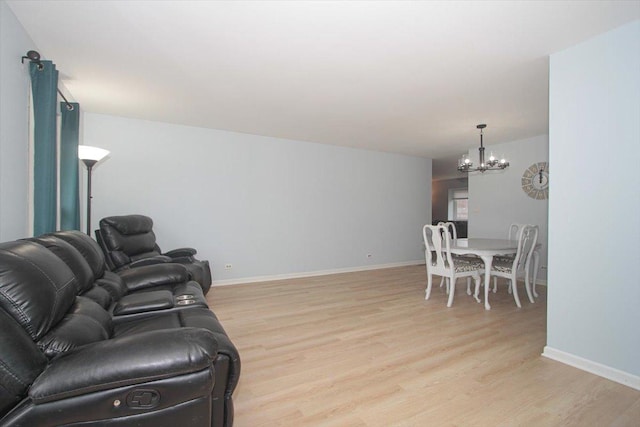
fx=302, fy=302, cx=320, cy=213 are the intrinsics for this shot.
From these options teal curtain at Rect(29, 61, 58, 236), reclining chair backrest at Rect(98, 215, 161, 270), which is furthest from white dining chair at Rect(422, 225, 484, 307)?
teal curtain at Rect(29, 61, 58, 236)

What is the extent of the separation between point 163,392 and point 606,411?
2.31 m

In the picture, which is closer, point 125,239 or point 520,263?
point 125,239

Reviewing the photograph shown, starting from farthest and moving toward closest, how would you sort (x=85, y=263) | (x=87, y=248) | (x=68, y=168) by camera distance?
1. (x=68, y=168)
2. (x=87, y=248)
3. (x=85, y=263)

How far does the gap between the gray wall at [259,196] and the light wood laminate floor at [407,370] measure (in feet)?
4.61

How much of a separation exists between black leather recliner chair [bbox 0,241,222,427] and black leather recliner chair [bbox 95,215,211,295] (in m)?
1.98

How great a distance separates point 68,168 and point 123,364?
284 cm

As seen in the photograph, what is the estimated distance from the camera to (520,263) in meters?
3.85

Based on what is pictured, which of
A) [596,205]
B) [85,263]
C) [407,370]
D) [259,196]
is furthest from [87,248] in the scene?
[596,205]

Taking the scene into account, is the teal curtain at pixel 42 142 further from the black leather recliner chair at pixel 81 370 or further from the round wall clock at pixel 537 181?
the round wall clock at pixel 537 181

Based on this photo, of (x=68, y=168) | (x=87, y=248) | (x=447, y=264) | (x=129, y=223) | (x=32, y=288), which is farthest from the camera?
(x=447, y=264)

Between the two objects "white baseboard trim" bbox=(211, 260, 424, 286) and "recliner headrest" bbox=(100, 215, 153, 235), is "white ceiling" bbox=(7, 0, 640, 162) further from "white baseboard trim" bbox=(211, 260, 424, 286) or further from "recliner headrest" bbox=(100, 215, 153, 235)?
"white baseboard trim" bbox=(211, 260, 424, 286)

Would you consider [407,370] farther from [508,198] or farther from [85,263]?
[508,198]

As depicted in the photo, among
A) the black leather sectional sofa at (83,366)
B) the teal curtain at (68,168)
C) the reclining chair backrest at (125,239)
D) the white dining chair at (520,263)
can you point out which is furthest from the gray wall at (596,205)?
the teal curtain at (68,168)

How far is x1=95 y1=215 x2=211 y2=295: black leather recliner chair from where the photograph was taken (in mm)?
3137
